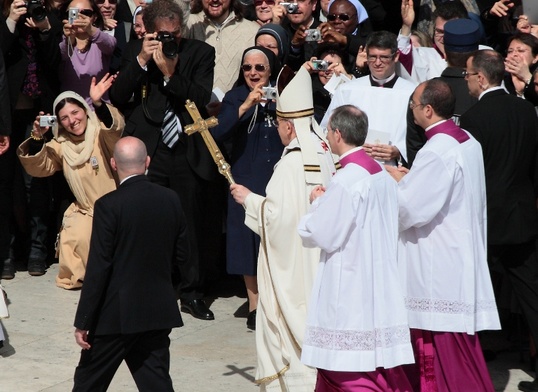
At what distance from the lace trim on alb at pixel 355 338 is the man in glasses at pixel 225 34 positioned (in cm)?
364

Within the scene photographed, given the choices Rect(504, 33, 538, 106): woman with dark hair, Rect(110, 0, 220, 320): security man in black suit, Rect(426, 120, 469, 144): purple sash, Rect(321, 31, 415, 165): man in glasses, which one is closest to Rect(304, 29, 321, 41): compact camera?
Rect(110, 0, 220, 320): security man in black suit

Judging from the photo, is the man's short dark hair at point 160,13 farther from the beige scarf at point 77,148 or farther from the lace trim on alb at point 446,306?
the lace trim on alb at point 446,306

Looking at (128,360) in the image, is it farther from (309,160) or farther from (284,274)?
(309,160)

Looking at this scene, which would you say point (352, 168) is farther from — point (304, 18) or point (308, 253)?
point (304, 18)

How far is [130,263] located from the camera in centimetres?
626

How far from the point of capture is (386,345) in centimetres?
633

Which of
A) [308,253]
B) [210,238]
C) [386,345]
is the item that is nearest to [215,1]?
[210,238]

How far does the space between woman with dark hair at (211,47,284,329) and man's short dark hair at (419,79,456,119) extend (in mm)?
1898

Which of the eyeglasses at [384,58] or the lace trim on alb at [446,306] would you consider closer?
the lace trim on alb at [446,306]

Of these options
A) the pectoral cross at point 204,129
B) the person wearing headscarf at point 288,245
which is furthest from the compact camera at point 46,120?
the person wearing headscarf at point 288,245

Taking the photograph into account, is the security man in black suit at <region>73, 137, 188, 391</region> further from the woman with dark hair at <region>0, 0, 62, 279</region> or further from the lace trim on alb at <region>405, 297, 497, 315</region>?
the woman with dark hair at <region>0, 0, 62, 279</region>

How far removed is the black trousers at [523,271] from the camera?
747cm

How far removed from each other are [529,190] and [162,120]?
9.66ft

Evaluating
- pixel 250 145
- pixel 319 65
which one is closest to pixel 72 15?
pixel 250 145
